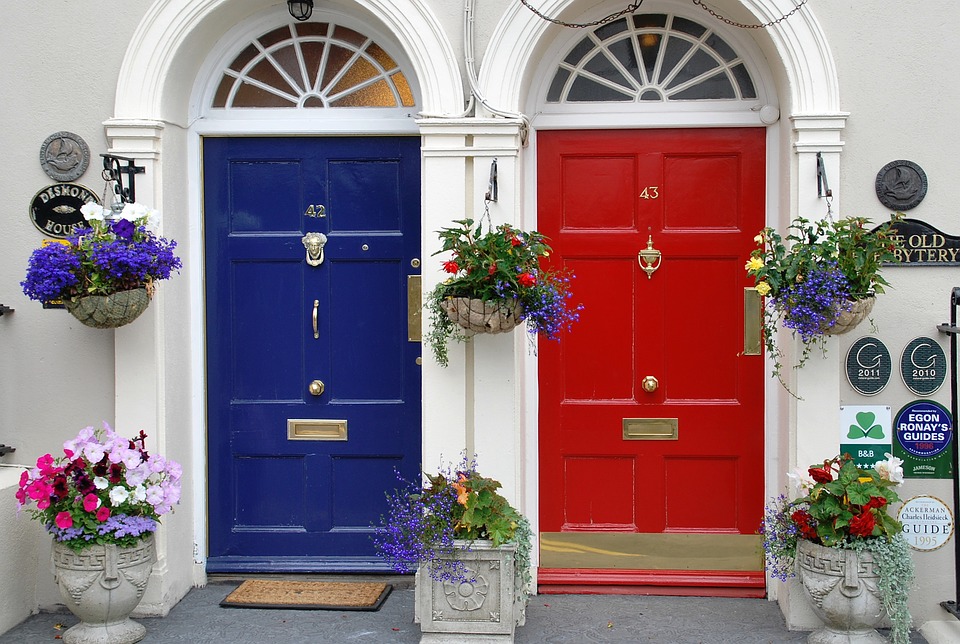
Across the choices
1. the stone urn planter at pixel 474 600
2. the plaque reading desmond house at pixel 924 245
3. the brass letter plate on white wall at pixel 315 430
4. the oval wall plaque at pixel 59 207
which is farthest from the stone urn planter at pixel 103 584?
the plaque reading desmond house at pixel 924 245

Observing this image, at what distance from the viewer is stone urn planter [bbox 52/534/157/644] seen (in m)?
4.75

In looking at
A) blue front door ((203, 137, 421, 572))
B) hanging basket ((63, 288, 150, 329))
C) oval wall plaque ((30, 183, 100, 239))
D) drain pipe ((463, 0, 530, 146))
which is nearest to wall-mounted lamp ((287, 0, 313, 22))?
blue front door ((203, 137, 421, 572))

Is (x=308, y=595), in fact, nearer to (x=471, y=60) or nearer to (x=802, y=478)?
(x=802, y=478)

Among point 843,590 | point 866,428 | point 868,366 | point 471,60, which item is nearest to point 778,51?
point 471,60

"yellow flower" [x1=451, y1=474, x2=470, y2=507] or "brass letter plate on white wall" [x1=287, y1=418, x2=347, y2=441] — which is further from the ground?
"brass letter plate on white wall" [x1=287, y1=418, x2=347, y2=441]

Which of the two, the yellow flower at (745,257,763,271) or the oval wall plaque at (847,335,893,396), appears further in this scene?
the oval wall plaque at (847,335,893,396)

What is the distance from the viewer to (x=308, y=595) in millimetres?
5418

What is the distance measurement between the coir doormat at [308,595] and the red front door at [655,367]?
100 centimetres

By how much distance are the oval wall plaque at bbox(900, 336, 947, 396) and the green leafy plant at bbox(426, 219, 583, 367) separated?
1674 mm

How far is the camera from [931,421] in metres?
5.07

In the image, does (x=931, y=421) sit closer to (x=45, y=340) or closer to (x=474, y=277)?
(x=474, y=277)

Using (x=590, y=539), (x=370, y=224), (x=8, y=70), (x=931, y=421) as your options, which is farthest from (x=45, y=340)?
(x=931, y=421)

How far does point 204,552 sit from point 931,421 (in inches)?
152

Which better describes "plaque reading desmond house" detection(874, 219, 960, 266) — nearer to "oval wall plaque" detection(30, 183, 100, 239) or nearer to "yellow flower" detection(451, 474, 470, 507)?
"yellow flower" detection(451, 474, 470, 507)
